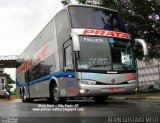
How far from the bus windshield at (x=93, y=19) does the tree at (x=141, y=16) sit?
10.9 meters

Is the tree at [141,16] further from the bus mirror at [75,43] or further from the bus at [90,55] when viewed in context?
the bus mirror at [75,43]

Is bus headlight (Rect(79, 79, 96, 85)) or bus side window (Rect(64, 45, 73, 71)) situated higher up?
bus side window (Rect(64, 45, 73, 71))

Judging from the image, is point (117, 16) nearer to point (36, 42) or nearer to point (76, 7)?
point (76, 7)

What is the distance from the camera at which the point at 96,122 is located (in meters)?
7.23

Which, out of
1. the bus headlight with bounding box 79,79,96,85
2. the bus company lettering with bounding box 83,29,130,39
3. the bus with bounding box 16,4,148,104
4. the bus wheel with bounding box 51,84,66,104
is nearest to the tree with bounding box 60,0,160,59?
the bus with bounding box 16,4,148,104

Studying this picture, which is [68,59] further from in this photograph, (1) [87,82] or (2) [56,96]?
(2) [56,96]

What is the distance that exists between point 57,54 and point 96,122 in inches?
312

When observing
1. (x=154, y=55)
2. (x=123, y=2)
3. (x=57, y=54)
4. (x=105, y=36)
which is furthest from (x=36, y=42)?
(x=154, y=55)

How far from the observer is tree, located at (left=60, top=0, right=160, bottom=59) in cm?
2561

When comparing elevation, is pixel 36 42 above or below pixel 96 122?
above

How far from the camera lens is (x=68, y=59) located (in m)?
13.8

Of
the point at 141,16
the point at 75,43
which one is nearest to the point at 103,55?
the point at 75,43

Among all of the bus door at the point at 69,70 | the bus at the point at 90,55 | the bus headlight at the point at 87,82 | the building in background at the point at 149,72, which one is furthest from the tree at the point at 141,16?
the building in background at the point at 149,72

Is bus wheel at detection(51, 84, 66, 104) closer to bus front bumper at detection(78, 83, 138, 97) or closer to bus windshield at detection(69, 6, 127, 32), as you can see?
bus front bumper at detection(78, 83, 138, 97)
